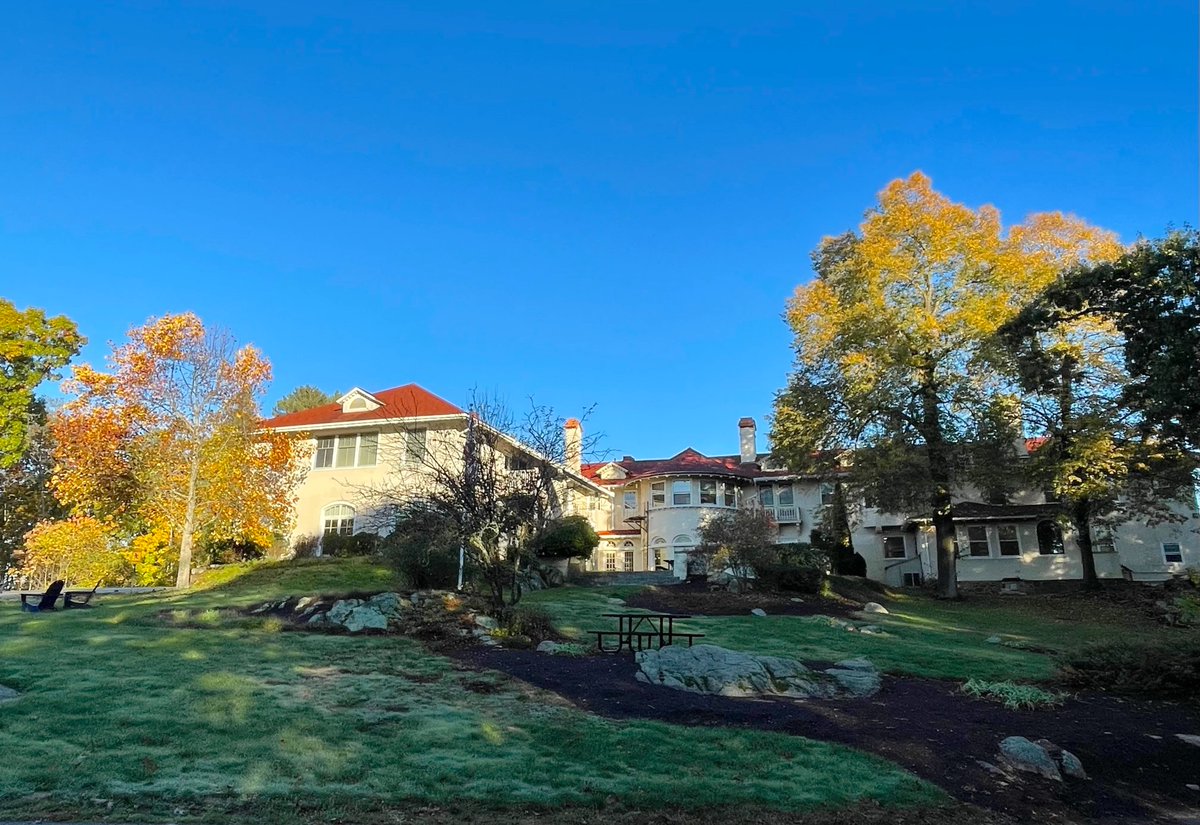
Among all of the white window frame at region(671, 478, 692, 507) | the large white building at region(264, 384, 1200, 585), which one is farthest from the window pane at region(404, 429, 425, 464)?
the white window frame at region(671, 478, 692, 507)

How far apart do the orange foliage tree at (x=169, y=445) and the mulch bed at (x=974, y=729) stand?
18799 millimetres

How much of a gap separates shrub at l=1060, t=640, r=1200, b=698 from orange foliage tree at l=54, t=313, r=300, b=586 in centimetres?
2493

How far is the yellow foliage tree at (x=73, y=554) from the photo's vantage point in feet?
79.3

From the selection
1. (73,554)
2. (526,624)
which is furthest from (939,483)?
(73,554)

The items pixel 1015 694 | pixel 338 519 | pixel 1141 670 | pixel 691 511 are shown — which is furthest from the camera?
pixel 691 511

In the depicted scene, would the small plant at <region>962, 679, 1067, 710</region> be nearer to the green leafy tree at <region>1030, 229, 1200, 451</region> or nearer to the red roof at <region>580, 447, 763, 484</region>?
the green leafy tree at <region>1030, 229, 1200, 451</region>

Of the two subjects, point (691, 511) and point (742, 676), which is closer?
point (742, 676)

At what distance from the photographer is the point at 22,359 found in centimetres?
3053

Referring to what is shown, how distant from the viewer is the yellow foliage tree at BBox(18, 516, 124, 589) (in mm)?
24172

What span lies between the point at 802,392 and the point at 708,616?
12199 millimetres

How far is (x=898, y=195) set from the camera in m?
27.9

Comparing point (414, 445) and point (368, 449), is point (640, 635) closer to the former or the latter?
point (414, 445)

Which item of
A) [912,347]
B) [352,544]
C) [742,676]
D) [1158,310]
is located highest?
[912,347]

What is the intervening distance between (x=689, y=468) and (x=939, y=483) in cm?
1299
